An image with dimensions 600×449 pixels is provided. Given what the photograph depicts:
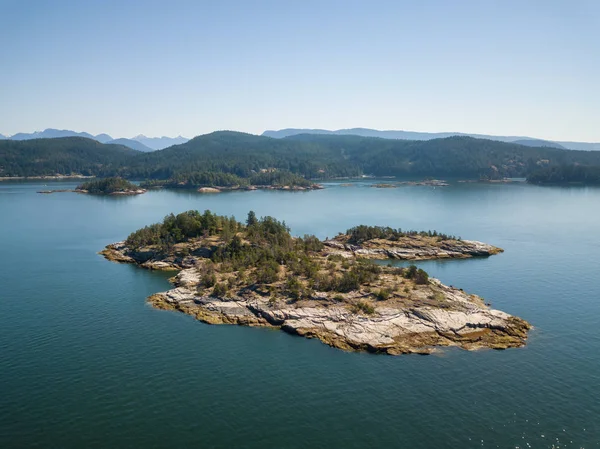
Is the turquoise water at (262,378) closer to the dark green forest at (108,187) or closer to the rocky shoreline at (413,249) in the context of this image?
the rocky shoreline at (413,249)

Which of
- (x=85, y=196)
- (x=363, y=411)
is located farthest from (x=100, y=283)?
(x=85, y=196)

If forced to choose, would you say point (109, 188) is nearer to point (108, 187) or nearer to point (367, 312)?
point (108, 187)

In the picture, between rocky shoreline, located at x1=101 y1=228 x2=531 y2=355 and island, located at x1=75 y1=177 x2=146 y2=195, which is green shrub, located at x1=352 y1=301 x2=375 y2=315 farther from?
island, located at x1=75 y1=177 x2=146 y2=195

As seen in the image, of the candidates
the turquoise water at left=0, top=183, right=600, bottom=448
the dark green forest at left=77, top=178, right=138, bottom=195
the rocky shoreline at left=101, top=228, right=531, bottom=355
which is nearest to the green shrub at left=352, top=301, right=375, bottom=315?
the rocky shoreline at left=101, top=228, right=531, bottom=355

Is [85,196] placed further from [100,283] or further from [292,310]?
[292,310]

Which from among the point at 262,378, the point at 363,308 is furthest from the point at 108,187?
the point at 262,378
